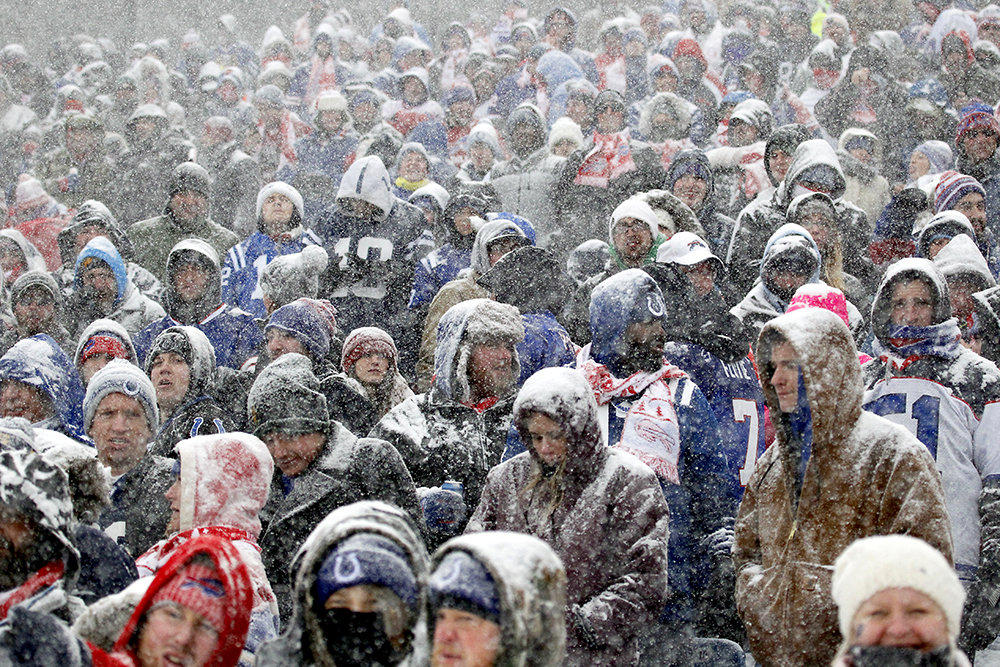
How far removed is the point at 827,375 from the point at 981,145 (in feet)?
19.0

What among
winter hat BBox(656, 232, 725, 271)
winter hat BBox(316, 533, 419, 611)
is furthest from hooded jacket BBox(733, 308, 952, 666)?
winter hat BBox(656, 232, 725, 271)

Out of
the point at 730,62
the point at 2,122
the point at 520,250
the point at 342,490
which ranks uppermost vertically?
the point at 730,62

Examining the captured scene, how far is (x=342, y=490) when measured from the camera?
4.25 metres

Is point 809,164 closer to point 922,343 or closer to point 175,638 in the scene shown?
point 922,343

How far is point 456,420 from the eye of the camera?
15.8ft

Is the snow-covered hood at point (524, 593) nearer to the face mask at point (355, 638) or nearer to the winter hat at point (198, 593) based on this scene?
the face mask at point (355, 638)

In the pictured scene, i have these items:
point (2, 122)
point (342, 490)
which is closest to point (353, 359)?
point (342, 490)

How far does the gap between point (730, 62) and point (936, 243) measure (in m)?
5.52

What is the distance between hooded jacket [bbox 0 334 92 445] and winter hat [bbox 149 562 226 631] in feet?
7.98

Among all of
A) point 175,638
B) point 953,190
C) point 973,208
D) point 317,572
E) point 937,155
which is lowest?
point 175,638

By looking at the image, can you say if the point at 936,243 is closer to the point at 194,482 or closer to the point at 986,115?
the point at 986,115

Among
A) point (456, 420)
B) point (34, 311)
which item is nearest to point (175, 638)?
point (456, 420)

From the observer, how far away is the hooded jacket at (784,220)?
6965 millimetres

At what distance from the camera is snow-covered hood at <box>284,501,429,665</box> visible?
9.29 feet
